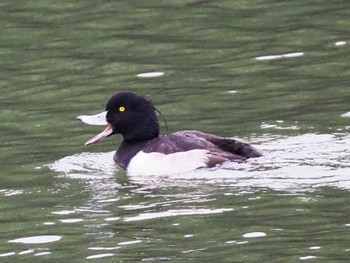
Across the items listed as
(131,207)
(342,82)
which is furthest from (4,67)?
(131,207)

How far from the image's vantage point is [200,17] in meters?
20.0

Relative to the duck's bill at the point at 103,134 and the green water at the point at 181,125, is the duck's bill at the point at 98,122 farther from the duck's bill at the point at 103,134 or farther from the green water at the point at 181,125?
the green water at the point at 181,125

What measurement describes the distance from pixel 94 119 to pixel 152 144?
2.44ft

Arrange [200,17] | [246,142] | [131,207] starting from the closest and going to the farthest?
[131,207], [246,142], [200,17]

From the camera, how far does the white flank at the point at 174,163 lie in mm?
13781

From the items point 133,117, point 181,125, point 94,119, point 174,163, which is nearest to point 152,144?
point 133,117

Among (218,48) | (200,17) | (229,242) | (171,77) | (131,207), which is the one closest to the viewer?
(229,242)

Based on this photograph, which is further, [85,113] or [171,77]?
[171,77]

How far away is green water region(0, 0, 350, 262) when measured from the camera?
1091cm

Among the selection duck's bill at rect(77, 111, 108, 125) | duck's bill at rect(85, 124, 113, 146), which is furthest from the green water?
duck's bill at rect(77, 111, 108, 125)

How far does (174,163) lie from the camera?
13.8m

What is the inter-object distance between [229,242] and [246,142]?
3.95 metres

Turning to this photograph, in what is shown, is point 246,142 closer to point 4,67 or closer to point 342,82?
point 342,82

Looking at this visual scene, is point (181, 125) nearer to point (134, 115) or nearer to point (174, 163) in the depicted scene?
point (134, 115)
